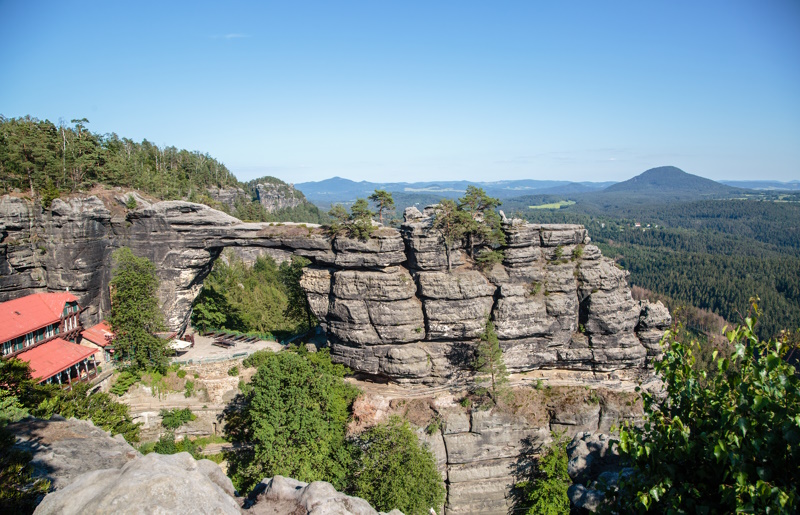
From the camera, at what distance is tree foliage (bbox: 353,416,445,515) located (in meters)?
23.3

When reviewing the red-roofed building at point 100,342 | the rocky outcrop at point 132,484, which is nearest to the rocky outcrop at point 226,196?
the red-roofed building at point 100,342

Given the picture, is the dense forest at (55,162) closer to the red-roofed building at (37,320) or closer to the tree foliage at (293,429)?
the red-roofed building at (37,320)

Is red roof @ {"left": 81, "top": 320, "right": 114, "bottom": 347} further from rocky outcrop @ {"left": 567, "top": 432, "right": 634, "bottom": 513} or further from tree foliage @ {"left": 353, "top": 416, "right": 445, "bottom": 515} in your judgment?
rocky outcrop @ {"left": 567, "top": 432, "right": 634, "bottom": 513}

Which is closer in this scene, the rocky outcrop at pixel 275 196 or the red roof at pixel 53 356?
the red roof at pixel 53 356

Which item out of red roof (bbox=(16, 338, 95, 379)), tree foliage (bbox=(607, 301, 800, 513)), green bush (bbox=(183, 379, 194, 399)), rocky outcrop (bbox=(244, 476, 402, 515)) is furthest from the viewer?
green bush (bbox=(183, 379, 194, 399))

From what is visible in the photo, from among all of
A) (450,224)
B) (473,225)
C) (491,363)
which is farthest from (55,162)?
(491,363)

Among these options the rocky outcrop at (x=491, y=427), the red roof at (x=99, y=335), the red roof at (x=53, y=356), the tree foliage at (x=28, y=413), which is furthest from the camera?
the red roof at (x=99, y=335)

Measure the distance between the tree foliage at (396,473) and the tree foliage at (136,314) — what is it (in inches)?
706

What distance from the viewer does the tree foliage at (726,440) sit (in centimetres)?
563

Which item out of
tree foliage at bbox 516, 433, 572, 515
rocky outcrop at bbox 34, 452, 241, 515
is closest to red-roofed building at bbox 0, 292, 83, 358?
rocky outcrop at bbox 34, 452, 241, 515

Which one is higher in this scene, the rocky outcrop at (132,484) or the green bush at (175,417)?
the rocky outcrop at (132,484)

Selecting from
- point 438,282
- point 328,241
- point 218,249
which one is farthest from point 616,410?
point 218,249

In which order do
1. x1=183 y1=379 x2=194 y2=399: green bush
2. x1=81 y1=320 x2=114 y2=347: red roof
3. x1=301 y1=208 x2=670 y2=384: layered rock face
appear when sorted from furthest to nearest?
1. x1=301 y1=208 x2=670 y2=384: layered rock face
2. x1=81 y1=320 x2=114 y2=347: red roof
3. x1=183 y1=379 x2=194 y2=399: green bush

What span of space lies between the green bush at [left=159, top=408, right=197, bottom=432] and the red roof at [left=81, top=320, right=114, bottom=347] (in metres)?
7.30
